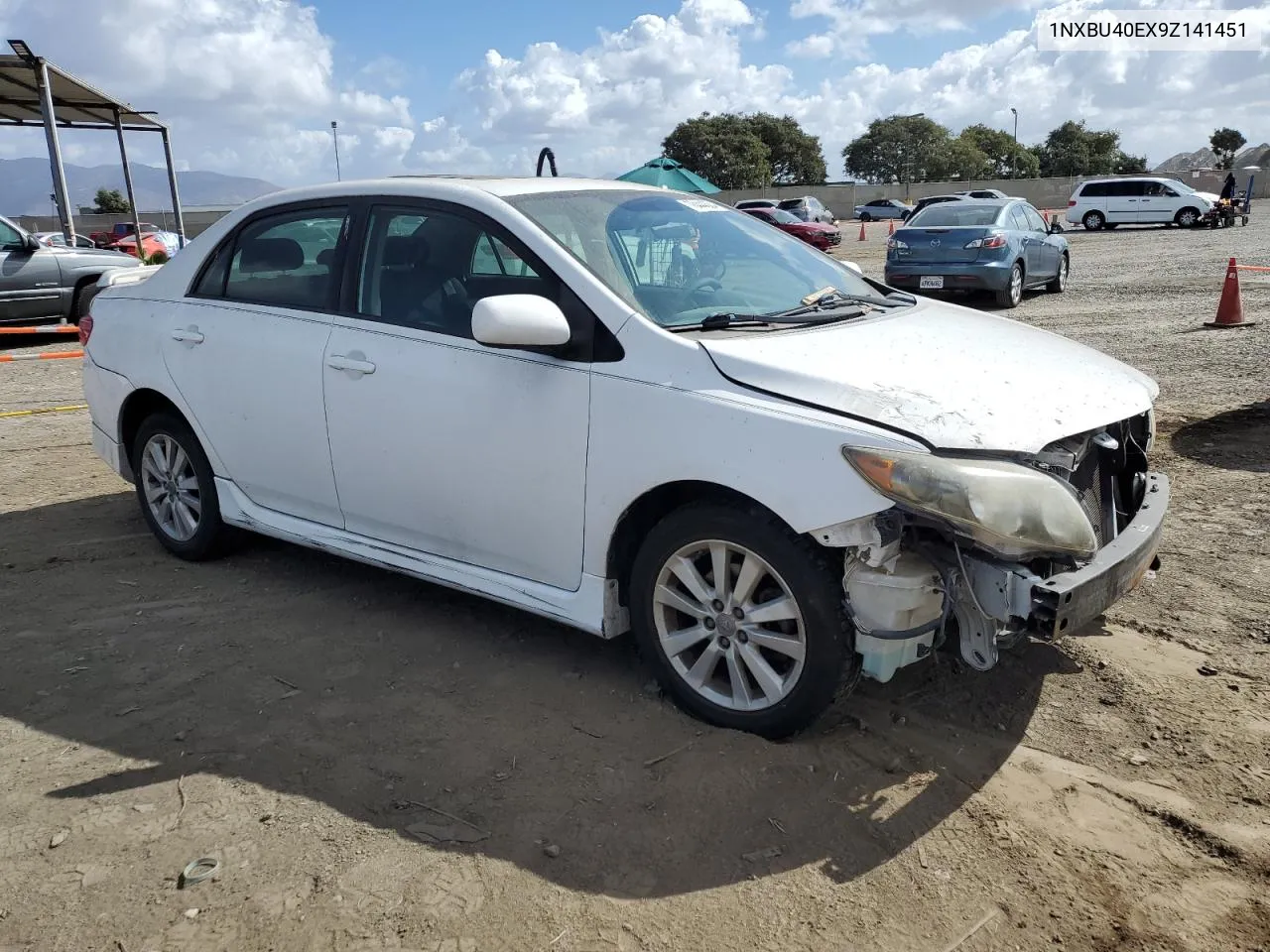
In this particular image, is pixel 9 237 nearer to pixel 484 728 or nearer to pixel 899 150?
pixel 484 728

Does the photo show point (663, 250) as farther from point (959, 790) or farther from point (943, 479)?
point (959, 790)

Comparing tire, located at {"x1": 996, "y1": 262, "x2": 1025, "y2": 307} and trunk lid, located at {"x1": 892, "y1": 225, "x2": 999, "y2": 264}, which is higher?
trunk lid, located at {"x1": 892, "y1": 225, "x2": 999, "y2": 264}

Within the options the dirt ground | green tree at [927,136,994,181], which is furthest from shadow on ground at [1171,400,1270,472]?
green tree at [927,136,994,181]

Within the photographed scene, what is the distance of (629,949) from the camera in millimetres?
2486

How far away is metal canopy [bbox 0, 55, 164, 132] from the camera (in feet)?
57.9

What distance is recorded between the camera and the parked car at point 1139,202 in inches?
1364

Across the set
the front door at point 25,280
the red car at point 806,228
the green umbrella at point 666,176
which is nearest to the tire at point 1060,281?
the green umbrella at point 666,176

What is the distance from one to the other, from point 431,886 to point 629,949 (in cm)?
56

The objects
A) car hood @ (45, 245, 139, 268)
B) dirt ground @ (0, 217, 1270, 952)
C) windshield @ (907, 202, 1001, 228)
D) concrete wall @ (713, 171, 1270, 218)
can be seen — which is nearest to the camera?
dirt ground @ (0, 217, 1270, 952)

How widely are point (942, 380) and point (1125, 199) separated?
121ft

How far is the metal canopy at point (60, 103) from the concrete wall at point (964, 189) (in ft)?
118

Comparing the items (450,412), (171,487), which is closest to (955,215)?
(171,487)

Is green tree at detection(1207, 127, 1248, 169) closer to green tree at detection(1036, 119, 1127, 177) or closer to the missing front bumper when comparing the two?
green tree at detection(1036, 119, 1127, 177)

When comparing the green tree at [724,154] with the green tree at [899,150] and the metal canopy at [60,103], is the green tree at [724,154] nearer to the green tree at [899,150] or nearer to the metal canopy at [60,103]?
the green tree at [899,150]
